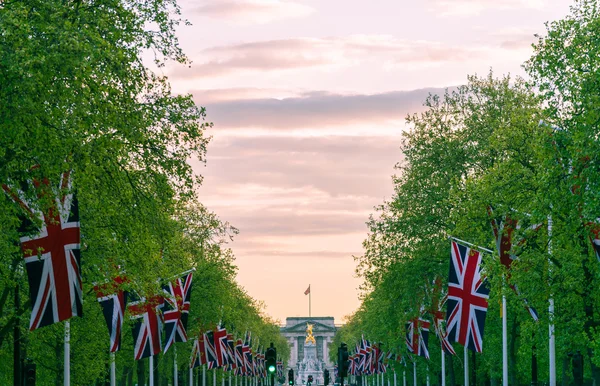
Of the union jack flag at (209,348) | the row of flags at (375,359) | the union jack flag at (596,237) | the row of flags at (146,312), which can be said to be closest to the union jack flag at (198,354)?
the union jack flag at (209,348)

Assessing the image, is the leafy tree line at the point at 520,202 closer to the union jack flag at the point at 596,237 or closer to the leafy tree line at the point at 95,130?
the union jack flag at the point at 596,237

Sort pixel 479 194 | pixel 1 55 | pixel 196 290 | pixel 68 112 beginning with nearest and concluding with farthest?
pixel 1 55, pixel 68 112, pixel 479 194, pixel 196 290

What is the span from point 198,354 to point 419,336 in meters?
17.4

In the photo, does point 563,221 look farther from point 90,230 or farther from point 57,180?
point 57,180

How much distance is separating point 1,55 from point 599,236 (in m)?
16.1

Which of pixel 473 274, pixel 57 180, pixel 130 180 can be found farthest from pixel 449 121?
pixel 57 180

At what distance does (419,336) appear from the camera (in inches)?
2479

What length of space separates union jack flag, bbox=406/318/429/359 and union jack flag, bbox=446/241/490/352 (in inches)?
658

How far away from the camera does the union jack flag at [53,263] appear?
25.6 metres

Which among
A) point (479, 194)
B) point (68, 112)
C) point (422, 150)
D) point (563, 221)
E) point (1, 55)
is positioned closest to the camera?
point (1, 55)

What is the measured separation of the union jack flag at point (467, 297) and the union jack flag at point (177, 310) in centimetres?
1308

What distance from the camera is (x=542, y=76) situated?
34.2 meters

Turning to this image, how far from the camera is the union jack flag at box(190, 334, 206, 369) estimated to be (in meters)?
73.5

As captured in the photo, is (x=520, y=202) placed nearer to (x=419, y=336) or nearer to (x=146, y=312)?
(x=146, y=312)
